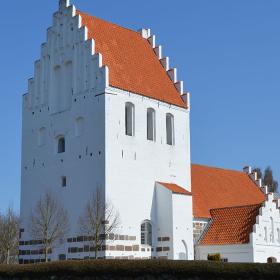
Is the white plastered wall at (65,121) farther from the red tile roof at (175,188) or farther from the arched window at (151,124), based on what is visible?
the red tile roof at (175,188)

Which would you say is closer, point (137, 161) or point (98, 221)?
point (98, 221)

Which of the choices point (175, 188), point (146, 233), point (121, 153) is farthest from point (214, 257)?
point (121, 153)

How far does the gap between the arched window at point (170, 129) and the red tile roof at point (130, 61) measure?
843 millimetres

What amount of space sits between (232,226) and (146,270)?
13.5 m

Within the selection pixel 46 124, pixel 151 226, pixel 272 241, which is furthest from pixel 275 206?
pixel 46 124

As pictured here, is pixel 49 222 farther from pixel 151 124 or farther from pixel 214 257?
pixel 214 257

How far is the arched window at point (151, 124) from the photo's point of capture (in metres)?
33.1

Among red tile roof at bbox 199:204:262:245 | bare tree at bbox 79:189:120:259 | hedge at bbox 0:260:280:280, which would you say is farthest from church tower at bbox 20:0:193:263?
hedge at bbox 0:260:280:280

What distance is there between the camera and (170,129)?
34.3 meters

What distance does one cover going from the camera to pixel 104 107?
100ft

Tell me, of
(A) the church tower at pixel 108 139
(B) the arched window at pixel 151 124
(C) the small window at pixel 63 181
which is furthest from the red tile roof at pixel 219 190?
(C) the small window at pixel 63 181

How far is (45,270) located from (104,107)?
10527 millimetres

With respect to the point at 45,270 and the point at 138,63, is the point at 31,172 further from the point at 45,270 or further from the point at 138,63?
the point at 45,270

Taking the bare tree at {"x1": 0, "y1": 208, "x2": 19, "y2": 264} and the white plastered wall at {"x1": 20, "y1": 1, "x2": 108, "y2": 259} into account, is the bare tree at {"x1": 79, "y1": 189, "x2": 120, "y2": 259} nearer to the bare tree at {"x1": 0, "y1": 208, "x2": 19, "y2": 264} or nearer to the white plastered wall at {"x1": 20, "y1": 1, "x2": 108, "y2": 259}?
the white plastered wall at {"x1": 20, "y1": 1, "x2": 108, "y2": 259}
